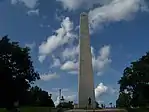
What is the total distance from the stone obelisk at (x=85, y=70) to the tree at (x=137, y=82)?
31755 millimetres

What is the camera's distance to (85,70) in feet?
174

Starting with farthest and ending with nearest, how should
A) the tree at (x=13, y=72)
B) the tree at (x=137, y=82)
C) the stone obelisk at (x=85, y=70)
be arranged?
the tree at (x=137, y=82)
the tree at (x=13, y=72)
the stone obelisk at (x=85, y=70)

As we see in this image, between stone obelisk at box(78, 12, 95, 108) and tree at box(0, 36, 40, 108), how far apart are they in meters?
10.4

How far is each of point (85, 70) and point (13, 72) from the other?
1244 centimetres

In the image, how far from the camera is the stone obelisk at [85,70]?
52781 mm

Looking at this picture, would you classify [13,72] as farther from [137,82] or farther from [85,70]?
[137,82]

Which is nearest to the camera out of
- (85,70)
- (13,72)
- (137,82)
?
(85,70)

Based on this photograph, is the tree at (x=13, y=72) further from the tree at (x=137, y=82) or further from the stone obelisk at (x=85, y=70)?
the tree at (x=137, y=82)

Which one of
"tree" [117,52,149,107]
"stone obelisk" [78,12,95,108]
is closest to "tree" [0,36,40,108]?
"stone obelisk" [78,12,95,108]

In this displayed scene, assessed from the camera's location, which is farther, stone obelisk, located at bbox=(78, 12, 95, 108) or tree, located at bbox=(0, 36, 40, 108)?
tree, located at bbox=(0, 36, 40, 108)

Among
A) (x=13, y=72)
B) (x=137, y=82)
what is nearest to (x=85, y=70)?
(x=13, y=72)

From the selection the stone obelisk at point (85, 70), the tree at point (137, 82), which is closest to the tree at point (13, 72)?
the stone obelisk at point (85, 70)

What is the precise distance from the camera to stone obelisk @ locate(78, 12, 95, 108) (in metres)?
52.8

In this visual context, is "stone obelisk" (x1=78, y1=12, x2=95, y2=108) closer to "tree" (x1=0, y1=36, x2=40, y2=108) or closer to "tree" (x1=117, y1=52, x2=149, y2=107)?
"tree" (x1=0, y1=36, x2=40, y2=108)
